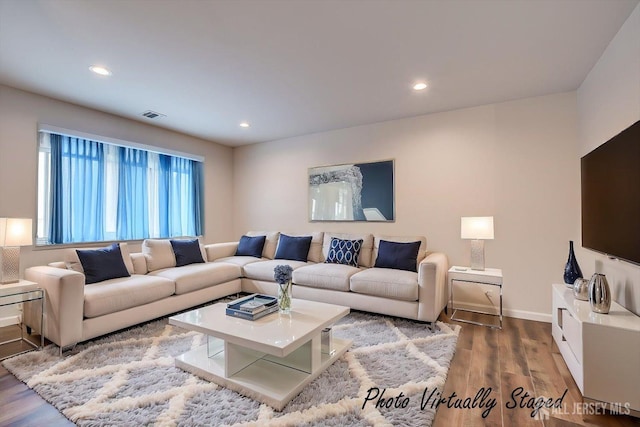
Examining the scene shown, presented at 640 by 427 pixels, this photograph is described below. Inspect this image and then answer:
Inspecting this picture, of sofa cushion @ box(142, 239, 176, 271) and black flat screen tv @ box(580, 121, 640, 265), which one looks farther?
sofa cushion @ box(142, 239, 176, 271)

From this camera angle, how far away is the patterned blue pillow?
3.86 metres

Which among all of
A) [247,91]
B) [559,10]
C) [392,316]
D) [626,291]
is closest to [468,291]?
[392,316]

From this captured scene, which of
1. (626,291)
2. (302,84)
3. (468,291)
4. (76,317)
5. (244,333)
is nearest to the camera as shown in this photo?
(244,333)

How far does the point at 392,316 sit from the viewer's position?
325cm

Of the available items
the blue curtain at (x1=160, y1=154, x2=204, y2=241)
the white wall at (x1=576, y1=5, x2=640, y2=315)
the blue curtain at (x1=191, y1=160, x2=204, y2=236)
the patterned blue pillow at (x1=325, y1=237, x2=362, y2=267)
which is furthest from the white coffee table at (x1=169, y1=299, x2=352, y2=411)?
the blue curtain at (x1=191, y1=160, x2=204, y2=236)

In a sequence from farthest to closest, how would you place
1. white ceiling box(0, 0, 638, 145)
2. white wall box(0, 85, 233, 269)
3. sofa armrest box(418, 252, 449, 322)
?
white wall box(0, 85, 233, 269) < sofa armrest box(418, 252, 449, 322) < white ceiling box(0, 0, 638, 145)

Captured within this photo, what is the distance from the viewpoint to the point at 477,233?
3.23m

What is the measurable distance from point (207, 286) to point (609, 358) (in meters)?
3.53

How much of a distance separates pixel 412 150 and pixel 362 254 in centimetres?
150

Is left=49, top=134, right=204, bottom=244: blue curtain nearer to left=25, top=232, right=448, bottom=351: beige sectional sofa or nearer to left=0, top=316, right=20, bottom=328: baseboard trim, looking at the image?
left=25, top=232, right=448, bottom=351: beige sectional sofa

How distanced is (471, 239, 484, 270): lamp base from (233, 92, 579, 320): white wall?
28 centimetres

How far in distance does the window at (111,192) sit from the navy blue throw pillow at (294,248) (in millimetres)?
1610

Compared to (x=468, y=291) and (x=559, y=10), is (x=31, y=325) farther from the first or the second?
(x=559, y=10)

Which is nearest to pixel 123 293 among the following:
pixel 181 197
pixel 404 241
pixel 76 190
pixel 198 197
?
pixel 76 190
